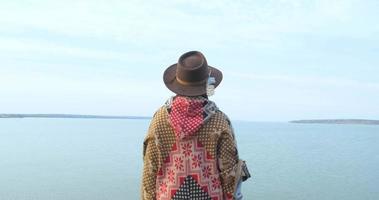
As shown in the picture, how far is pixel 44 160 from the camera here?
26.8m

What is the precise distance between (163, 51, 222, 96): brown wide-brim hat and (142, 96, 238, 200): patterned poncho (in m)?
0.05

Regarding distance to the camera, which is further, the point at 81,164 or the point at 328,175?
the point at 81,164

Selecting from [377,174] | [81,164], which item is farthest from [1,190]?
[377,174]

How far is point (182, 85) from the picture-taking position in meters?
2.70

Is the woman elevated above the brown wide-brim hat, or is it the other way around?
the brown wide-brim hat

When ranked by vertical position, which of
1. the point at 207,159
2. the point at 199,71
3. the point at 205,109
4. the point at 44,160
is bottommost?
the point at 44,160

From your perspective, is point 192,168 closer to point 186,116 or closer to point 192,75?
point 186,116

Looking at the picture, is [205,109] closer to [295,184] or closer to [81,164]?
[295,184]

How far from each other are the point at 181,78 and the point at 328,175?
20958mm

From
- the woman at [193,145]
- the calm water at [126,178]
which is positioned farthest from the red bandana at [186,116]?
the calm water at [126,178]

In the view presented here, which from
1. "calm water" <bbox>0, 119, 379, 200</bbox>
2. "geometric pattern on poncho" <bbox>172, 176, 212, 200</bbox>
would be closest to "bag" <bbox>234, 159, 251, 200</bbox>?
"geometric pattern on poncho" <bbox>172, 176, 212, 200</bbox>

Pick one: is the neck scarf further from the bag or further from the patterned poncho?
the bag

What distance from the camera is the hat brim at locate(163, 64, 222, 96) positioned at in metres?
2.66

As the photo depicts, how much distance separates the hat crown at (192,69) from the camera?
2.66 metres
